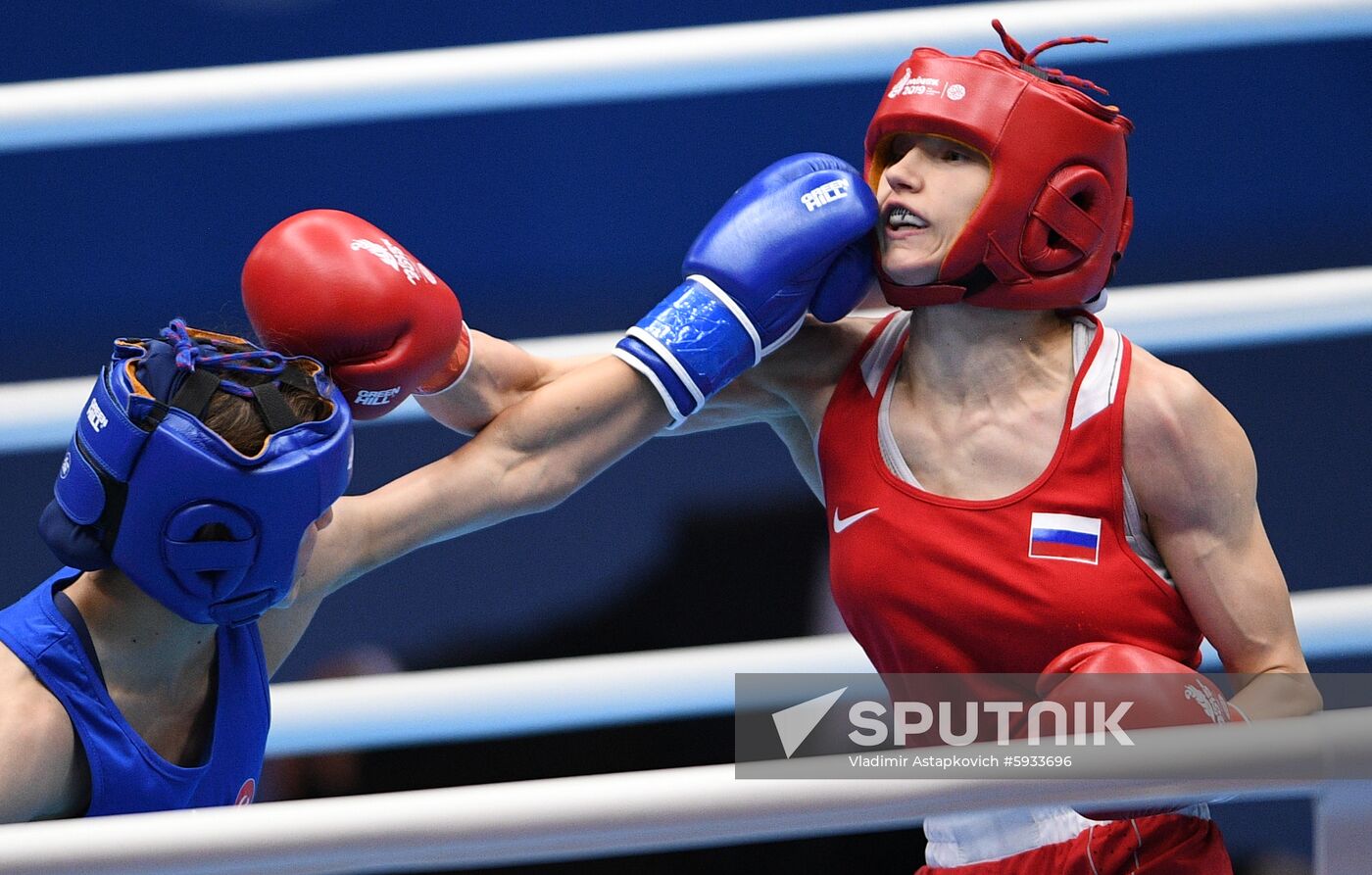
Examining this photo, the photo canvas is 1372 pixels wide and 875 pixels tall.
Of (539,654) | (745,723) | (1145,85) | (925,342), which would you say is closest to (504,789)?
(925,342)

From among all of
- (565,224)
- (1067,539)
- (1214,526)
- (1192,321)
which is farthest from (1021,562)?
(565,224)

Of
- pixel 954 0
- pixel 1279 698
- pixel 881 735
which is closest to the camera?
pixel 1279 698

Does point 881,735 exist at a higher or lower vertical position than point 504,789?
lower

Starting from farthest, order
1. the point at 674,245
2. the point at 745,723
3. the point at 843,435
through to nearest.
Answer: the point at 674,245, the point at 745,723, the point at 843,435

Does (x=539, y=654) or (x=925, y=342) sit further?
(x=539, y=654)

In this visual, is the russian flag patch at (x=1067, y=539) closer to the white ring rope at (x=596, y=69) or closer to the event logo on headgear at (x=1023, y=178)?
the event logo on headgear at (x=1023, y=178)

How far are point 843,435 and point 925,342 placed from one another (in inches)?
5.3

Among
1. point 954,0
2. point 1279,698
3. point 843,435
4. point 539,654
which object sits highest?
point 954,0

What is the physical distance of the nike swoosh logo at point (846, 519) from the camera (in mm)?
1658

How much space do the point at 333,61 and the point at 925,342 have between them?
2.74 feet

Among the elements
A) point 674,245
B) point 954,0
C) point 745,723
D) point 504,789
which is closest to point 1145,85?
point 954,0

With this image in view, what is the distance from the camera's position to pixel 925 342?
171 cm

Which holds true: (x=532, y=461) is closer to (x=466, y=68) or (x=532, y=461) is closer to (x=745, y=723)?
(x=466, y=68)

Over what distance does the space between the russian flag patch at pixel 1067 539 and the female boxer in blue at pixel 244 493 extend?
315mm
